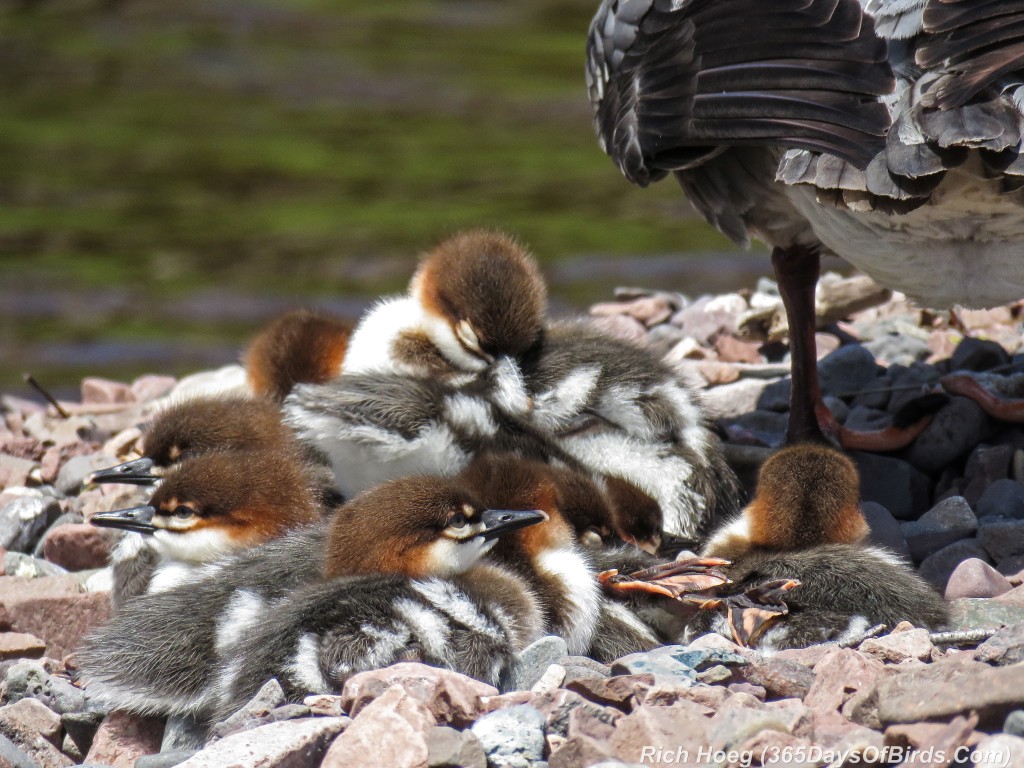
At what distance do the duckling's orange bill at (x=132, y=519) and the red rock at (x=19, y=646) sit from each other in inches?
14.9

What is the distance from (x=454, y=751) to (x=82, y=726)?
1.22 metres

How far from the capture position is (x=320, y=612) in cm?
340

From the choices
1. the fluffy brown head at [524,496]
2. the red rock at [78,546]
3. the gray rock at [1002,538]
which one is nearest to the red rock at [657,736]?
the fluffy brown head at [524,496]

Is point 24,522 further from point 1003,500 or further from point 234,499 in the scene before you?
point 1003,500

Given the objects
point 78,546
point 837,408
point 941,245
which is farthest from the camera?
point 837,408

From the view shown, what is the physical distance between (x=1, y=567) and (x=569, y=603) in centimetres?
198

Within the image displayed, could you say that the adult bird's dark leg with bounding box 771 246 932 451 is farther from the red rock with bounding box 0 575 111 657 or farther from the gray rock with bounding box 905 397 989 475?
the red rock with bounding box 0 575 111 657

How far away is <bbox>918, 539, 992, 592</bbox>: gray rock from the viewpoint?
4.20m

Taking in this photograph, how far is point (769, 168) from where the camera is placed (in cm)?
477

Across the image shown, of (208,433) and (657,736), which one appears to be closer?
(657,736)

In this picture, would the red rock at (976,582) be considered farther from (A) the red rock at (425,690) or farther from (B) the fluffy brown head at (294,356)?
(B) the fluffy brown head at (294,356)

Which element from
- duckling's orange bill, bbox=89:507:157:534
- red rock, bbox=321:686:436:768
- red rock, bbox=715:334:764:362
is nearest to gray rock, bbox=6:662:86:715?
duckling's orange bill, bbox=89:507:157:534

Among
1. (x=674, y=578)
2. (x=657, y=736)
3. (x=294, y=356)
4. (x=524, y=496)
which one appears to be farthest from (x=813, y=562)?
(x=294, y=356)

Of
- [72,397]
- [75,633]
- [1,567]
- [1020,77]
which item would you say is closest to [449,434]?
[75,633]
